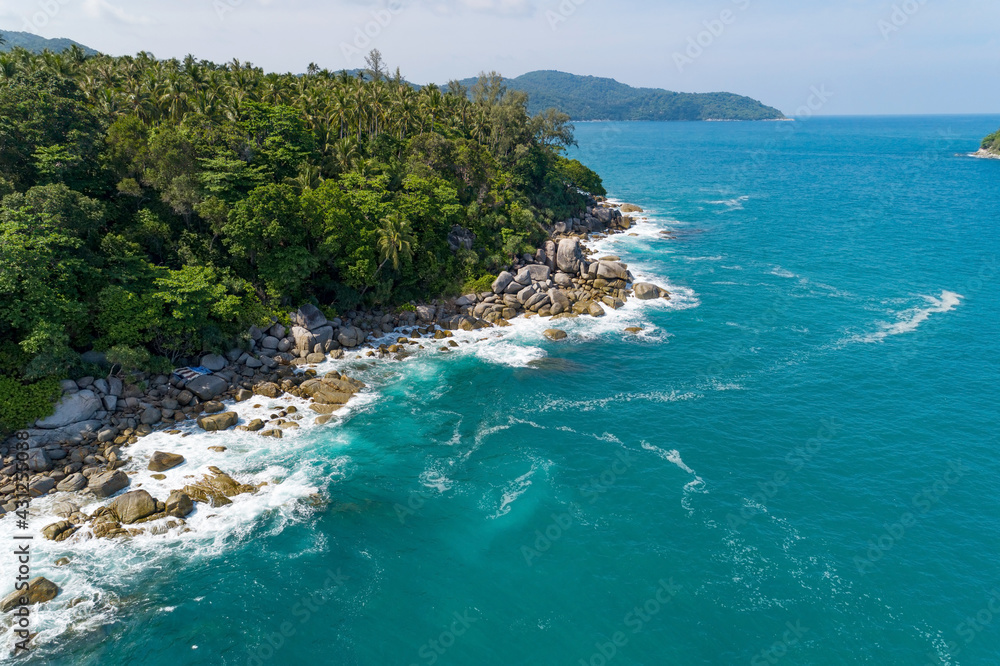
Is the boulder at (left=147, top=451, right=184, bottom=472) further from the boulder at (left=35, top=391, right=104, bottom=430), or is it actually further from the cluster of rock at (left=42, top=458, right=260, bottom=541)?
the boulder at (left=35, top=391, right=104, bottom=430)

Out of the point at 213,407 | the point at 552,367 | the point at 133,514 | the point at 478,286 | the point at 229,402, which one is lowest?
the point at 133,514

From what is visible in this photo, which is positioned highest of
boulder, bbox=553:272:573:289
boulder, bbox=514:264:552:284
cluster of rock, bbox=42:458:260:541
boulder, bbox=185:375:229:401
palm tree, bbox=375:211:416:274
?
palm tree, bbox=375:211:416:274

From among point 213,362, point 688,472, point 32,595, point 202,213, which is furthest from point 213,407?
point 688,472

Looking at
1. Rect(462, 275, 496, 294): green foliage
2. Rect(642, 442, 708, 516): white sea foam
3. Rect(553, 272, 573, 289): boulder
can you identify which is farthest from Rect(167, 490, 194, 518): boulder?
Rect(553, 272, 573, 289): boulder

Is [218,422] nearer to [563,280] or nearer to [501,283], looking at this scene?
[501,283]

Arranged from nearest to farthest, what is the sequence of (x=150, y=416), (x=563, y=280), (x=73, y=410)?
(x=73, y=410) < (x=150, y=416) < (x=563, y=280)

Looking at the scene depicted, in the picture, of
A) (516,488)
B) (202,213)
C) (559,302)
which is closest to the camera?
(516,488)
